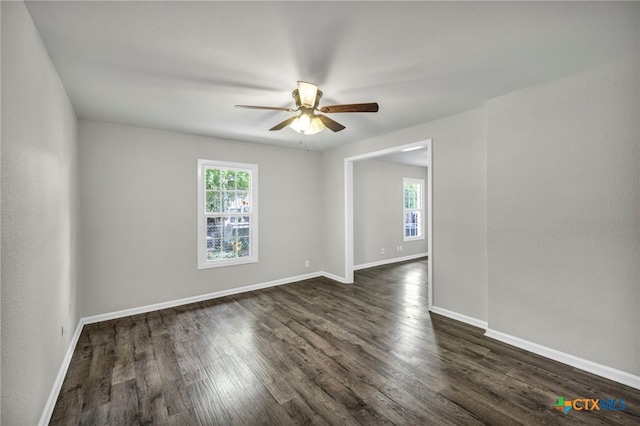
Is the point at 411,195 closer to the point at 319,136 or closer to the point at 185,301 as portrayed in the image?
the point at 319,136

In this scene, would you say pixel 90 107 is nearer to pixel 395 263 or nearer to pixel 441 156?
pixel 441 156

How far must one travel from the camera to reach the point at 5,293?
4.17 feet

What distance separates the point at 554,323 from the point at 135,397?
363 centimetres

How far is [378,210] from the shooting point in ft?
21.1

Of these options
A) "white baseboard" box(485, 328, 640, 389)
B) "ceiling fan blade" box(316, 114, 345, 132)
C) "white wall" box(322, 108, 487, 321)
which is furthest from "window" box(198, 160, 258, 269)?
"white baseboard" box(485, 328, 640, 389)

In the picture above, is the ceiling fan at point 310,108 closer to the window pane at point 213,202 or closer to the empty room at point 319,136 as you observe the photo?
the empty room at point 319,136

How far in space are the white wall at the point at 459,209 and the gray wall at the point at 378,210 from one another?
237 cm

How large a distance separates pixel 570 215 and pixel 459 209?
106cm

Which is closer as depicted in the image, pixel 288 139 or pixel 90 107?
Answer: pixel 90 107

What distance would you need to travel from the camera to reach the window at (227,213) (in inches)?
164

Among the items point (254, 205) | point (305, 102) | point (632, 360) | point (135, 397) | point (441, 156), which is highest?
point (305, 102)

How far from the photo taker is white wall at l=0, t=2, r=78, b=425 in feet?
4.26

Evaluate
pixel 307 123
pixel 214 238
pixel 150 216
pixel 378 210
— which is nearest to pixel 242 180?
pixel 214 238

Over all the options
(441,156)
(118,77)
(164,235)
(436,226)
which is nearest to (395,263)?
(436,226)
